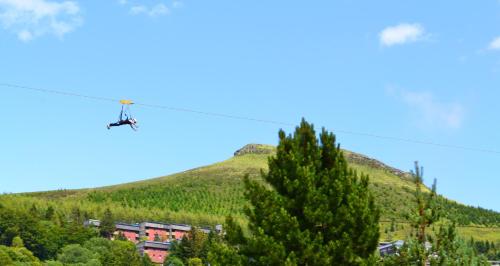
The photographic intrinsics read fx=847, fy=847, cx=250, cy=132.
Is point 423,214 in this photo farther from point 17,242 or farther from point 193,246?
point 17,242

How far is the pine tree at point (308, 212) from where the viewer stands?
39000 millimetres

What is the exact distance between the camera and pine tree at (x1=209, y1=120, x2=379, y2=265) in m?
39.0

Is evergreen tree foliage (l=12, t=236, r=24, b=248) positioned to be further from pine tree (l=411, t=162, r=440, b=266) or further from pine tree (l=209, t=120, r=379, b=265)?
pine tree (l=411, t=162, r=440, b=266)

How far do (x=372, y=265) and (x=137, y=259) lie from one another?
5554 inches

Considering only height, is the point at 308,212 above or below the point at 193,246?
below

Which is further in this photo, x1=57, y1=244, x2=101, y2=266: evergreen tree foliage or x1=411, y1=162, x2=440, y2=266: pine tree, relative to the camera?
x1=57, y1=244, x2=101, y2=266: evergreen tree foliage

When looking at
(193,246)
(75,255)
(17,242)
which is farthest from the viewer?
(17,242)

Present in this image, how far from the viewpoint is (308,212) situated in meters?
39.6

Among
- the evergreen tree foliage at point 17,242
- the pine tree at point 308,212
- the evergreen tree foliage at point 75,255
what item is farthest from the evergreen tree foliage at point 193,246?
the pine tree at point 308,212

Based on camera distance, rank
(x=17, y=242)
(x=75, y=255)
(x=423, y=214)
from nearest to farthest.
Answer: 1. (x=423, y=214)
2. (x=75, y=255)
3. (x=17, y=242)

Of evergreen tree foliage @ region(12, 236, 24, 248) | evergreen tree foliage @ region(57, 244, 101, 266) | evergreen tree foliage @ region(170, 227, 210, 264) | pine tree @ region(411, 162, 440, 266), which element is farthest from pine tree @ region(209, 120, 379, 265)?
evergreen tree foliage @ region(12, 236, 24, 248)

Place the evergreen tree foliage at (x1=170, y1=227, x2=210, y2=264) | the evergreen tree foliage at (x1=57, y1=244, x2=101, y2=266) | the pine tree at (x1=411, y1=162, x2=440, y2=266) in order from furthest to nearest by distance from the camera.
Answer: the evergreen tree foliage at (x1=170, y1=227, x2=210, y2=264) < the evergreen tree foliage at (x1=57, y1=244, x2=101, y2=266) < the pine tree at (x1=411, y1=162, x2=440, y2=266)

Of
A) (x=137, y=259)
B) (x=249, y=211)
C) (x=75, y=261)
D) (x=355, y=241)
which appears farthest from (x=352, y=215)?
(x=75, y=261)

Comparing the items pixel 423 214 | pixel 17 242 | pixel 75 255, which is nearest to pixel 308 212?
pixel 423 214
